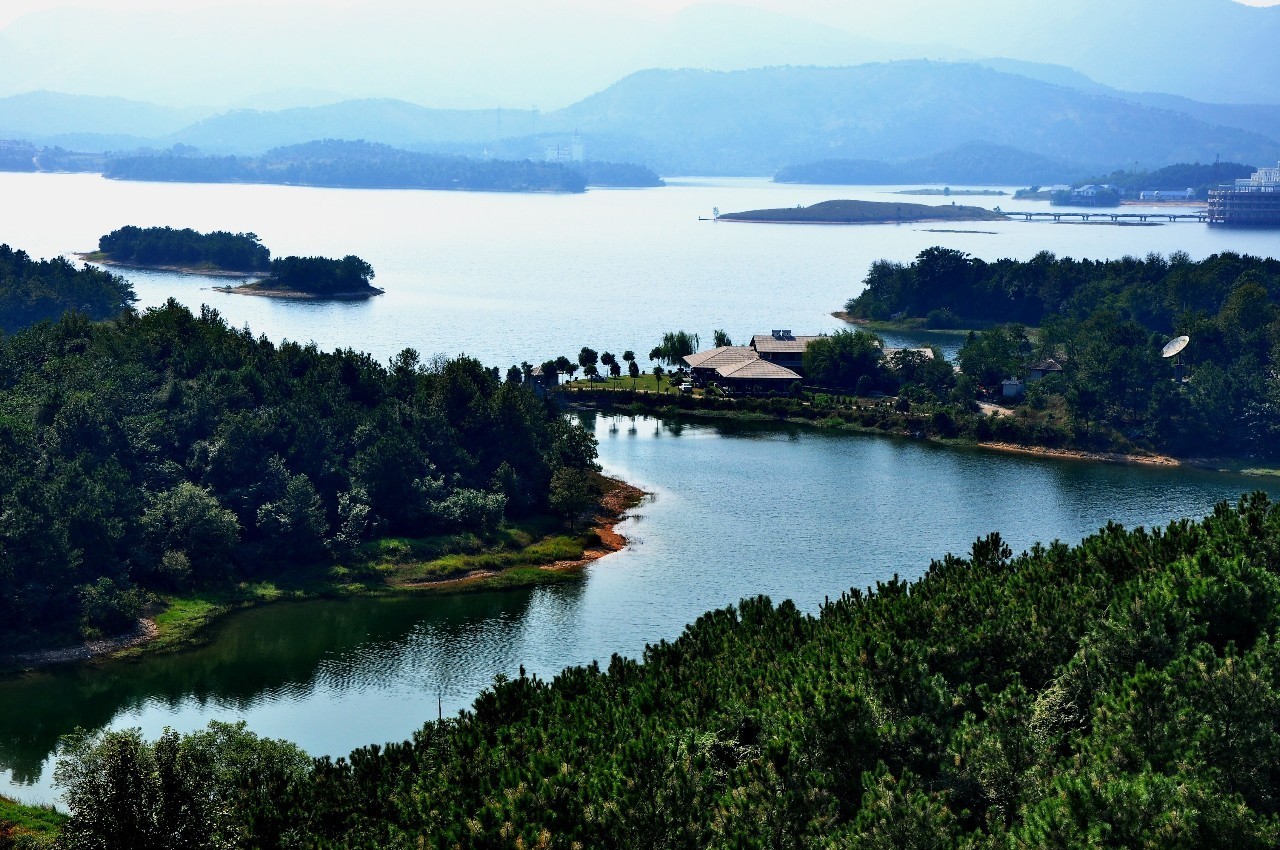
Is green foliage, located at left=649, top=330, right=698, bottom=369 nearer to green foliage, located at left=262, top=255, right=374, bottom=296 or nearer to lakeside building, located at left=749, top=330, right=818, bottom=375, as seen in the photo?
lakeside building, located at left=749, top=330, right=818, bottom=375

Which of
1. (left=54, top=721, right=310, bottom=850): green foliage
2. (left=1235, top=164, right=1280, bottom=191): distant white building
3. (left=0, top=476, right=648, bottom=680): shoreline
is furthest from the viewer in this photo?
(left=1235, top=164, right=1280, bottom=191): distant white building

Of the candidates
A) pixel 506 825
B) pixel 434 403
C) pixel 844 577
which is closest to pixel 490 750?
pixel 506 825

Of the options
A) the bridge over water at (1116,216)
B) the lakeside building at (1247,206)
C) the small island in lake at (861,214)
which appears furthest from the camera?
the bridge over water at (1116,216)

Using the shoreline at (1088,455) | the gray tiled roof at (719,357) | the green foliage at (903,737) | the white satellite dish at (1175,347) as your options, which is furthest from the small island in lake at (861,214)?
the green foliage at (903,737)

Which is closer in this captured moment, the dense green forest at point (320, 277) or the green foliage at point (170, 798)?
the green foliage at point (170, 798)

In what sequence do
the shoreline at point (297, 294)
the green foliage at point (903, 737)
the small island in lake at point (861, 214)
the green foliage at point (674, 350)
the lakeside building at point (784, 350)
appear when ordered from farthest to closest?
the small island in lake at point (861, 214), the shoreline at point (297, 294), the green foliage at point (674, 350), the lakeside building at point (784, 350), the green foliage at point (903, 737)

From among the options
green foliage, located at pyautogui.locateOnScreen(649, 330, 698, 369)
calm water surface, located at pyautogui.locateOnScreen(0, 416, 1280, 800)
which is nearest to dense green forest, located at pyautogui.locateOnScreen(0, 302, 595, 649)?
calm water surface, located at pyautogui.locateOnScreen(0, 416, 1280, 800)

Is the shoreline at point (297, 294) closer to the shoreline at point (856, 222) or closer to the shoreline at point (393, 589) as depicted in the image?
the shoreline at point (393, 589)
